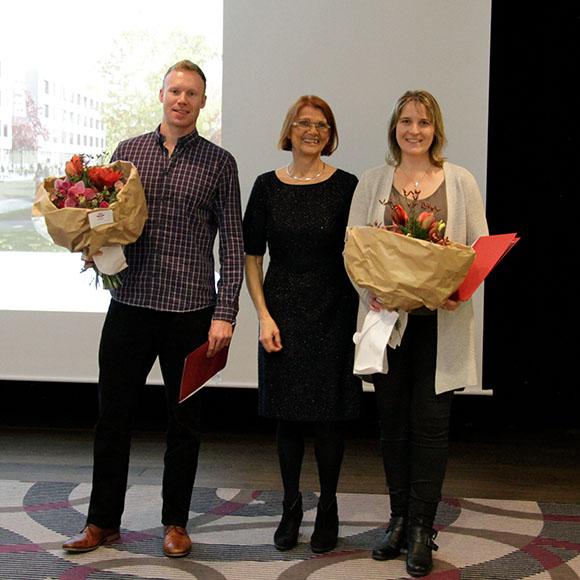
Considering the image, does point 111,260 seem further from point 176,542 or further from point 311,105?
point 176,542

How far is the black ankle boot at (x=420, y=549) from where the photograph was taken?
2607mm

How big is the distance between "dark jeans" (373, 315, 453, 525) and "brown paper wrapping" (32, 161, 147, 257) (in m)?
0.96

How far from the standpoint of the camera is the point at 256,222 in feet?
9.18

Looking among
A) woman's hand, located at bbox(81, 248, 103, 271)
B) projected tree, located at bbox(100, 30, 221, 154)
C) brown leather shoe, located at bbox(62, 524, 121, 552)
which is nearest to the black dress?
woman's hand, located at bbox(81, 248, 103, 271)

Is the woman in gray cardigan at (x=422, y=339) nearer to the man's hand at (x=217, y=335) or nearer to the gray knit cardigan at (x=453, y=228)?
the gray knit cardigan at (x=453, y=228)

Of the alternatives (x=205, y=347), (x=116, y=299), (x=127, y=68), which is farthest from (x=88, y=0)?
(x=205, y=347)

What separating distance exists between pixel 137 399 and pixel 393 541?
1.03 meters

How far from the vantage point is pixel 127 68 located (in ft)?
14.1

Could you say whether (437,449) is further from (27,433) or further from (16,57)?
(16,57)

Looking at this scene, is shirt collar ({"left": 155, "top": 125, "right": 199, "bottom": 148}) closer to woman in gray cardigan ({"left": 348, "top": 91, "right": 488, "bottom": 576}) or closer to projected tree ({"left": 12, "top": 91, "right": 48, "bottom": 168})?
woman in gray cardigan ({"left": 348, "top": 91, "right": 488, "bottom": 576})

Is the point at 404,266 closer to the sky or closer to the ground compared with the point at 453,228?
closer to the ground

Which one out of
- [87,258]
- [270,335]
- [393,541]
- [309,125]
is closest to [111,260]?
[87,258]

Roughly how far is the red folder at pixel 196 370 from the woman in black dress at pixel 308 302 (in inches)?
7.9

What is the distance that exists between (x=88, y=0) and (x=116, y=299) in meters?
2.24
